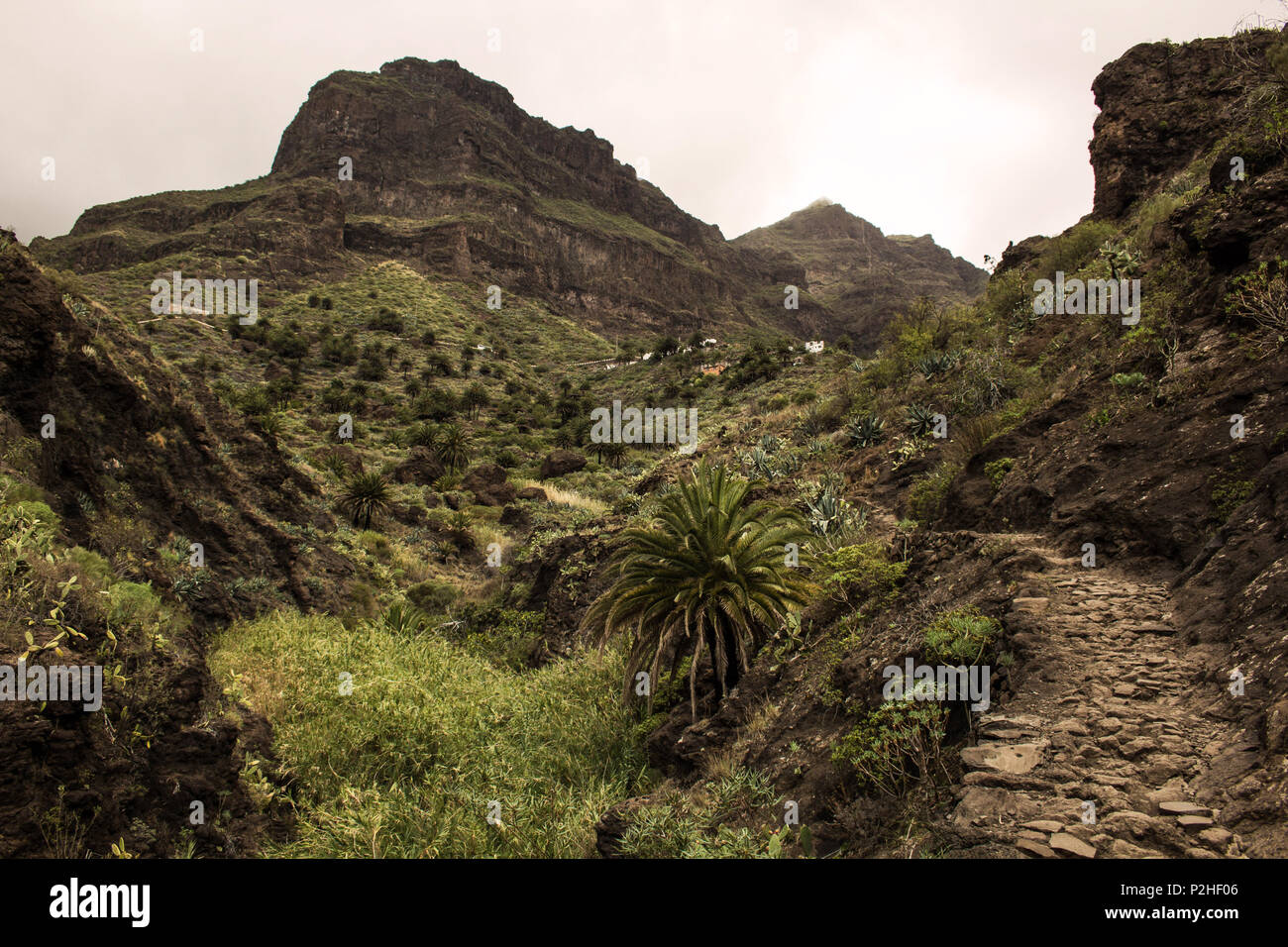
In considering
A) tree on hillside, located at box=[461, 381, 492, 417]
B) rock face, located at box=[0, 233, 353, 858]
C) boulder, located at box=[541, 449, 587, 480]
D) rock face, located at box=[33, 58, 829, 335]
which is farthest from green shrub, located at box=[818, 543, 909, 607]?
rock face, located at box=[33, 58, 829, 335]

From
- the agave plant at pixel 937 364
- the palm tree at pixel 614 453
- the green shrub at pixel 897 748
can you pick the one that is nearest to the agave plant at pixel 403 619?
the green shrub at pixel 897 748

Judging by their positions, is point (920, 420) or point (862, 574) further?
point (920, 420)

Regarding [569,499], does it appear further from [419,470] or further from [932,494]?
[932,494]

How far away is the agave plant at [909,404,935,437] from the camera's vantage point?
1446 centimetres

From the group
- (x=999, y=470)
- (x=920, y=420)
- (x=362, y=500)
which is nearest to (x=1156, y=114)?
(x=920, y=420)

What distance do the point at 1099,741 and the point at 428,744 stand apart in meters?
9.05

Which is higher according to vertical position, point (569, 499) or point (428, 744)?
point (569, 499)

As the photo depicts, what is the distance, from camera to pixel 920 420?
1464cm

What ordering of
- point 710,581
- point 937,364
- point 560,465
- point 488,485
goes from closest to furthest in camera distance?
1. point 710,581
2. point 937,364
3. point 488,485
4. point 560,465

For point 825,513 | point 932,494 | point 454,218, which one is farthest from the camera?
point 454,218

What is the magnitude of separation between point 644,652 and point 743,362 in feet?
124

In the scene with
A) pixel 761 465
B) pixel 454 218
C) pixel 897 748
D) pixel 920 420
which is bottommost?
pixel 897 748

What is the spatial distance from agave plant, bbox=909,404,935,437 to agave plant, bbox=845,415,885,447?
116 centimetres
